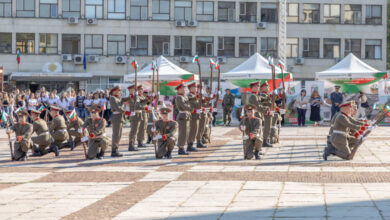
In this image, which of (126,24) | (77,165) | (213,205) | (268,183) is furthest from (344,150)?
(126,24)

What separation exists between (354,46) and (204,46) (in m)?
11.5

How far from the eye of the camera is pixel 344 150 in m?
16.6

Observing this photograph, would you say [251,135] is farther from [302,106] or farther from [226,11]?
[226,11]

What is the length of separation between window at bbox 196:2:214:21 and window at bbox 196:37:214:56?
1.48m

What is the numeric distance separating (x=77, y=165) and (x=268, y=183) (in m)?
5.39

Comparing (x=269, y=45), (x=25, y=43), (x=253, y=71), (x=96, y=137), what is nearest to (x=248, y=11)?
(x=269, y=45)

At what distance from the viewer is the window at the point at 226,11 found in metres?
55.7

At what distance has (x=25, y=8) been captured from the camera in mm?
53219

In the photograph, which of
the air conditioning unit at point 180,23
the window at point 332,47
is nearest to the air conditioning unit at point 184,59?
the air conditioning unit at point 180,23

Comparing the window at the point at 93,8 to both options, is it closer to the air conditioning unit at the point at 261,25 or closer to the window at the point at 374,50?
the air conditioning unit at the point at 261,25

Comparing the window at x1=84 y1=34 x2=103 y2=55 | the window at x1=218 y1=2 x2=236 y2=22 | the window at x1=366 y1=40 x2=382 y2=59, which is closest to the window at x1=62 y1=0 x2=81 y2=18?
the window at x1=84 y1=34 x2=103 y2=55

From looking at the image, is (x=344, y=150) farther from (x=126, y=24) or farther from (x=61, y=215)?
(x=126, y=24)

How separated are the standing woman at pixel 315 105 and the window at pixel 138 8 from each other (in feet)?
78.8

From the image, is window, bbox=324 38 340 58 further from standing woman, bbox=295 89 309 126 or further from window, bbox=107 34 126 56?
standing woman, bbox=295 89 309 126
